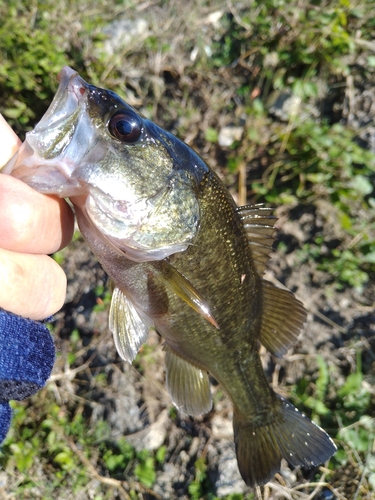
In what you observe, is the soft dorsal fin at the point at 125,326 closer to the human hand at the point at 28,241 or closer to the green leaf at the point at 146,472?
the human hand at the point at 28,241

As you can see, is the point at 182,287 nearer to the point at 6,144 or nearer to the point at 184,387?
the point at 184,387

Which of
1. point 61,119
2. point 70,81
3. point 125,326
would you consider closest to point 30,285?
point 125,326

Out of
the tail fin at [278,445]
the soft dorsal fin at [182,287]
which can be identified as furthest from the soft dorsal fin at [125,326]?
the tail fin at [278,445]

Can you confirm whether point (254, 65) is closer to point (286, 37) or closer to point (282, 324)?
point (286, 37)

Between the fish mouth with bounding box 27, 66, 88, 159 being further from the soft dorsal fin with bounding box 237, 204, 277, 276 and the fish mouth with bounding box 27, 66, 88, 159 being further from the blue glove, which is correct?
the soft dorsal fin with bounding box 237, 204, 277, 276

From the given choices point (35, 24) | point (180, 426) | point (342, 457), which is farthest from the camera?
point (35, 24)

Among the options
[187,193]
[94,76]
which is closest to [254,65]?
[94,76]
